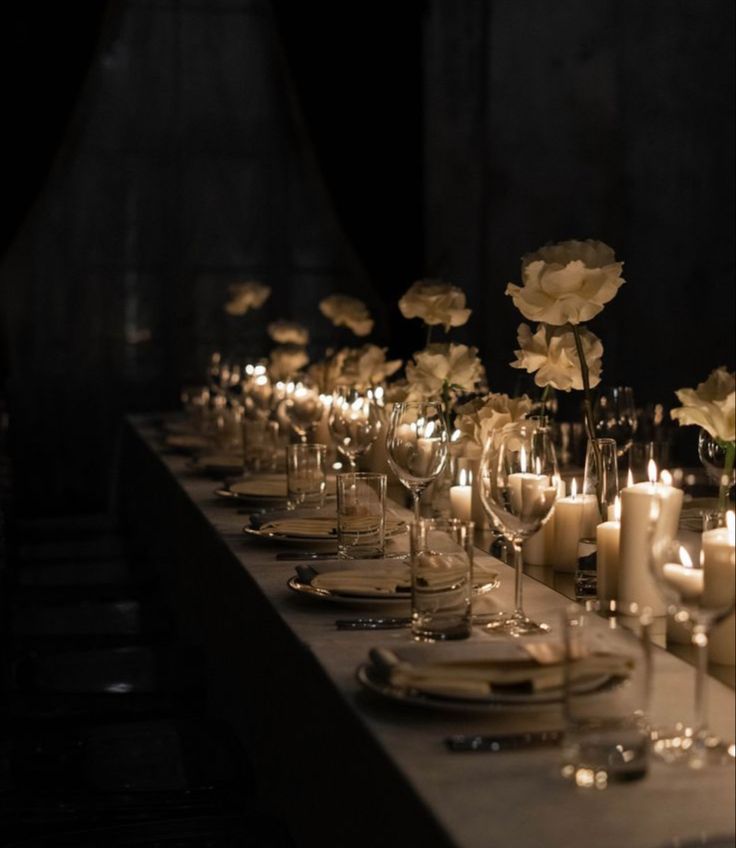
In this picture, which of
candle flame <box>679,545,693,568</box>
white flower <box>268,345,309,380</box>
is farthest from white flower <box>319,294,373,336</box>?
candle flame <box>679,545,693,568</box>

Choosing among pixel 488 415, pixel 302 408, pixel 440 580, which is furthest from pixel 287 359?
pixel 440 580

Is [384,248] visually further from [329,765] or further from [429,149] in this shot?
[329,765]

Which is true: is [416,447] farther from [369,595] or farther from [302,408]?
[302,408]

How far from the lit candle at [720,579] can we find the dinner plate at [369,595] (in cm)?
40

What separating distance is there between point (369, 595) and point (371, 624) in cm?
10

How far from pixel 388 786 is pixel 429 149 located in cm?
647

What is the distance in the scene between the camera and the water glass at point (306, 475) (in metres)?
2.97

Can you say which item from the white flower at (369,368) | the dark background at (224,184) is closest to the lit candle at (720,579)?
the white flower at (369,368)

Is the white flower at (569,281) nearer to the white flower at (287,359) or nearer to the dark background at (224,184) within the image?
the white flower at (287,359)

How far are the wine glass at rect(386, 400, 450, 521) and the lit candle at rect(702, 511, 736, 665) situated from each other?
25.4 inches

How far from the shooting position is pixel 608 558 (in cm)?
215

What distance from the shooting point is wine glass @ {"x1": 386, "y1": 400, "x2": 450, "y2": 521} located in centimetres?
238

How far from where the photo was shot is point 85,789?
7.68ft

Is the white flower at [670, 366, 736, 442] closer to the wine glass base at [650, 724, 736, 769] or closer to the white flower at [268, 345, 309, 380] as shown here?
the wine glass base at [650, 724, 736, 769]
